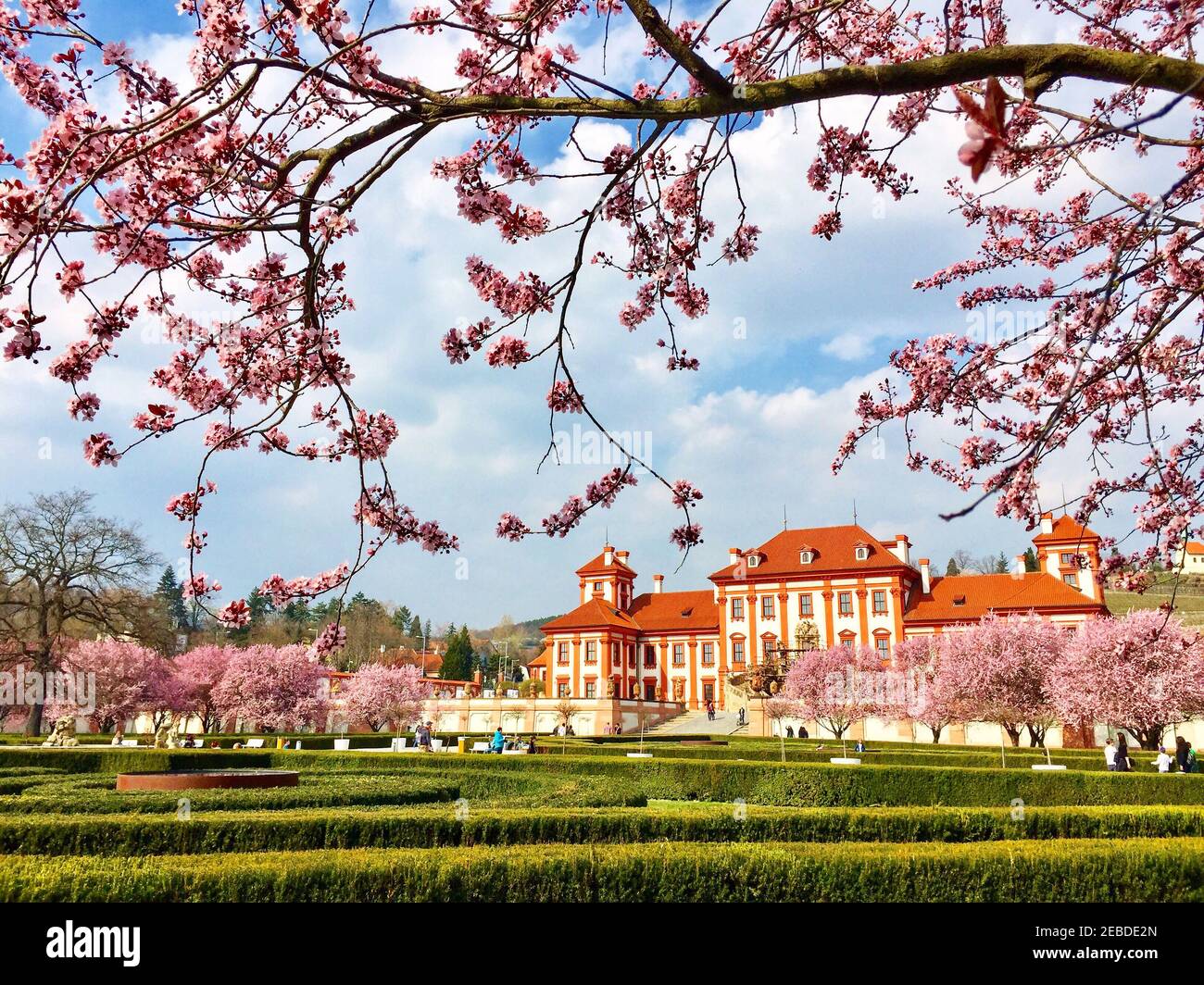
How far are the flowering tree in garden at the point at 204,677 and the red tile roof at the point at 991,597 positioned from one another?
4038 centimetres

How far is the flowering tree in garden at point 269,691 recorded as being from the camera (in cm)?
4372

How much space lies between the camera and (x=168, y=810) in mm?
11492

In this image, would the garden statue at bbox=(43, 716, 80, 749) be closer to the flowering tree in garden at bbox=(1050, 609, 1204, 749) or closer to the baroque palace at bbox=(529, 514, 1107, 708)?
the flowering tree in garden at bbox=(1050, 609, 1204, 749)

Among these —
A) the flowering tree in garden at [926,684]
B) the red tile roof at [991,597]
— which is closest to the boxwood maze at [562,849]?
the flowering tree in garden at [926,684]

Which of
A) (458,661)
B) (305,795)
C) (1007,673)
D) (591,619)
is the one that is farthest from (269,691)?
(458,661)

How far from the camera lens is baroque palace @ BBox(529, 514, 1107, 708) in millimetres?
53688

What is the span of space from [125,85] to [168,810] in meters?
9.78

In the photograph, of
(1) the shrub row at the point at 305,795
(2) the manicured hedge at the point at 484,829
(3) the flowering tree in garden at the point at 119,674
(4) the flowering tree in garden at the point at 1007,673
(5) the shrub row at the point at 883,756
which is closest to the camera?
(2) the manicured hedge at the point at 484,829

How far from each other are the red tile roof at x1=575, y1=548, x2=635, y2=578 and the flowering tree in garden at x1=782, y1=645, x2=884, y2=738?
24.5 meters

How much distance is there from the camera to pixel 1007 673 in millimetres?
32312

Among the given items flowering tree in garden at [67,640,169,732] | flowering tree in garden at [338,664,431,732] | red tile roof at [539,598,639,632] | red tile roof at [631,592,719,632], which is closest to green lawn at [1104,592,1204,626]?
red tile roof at [631,592,719,632]

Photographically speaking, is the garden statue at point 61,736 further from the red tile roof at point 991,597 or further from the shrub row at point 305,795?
the red tile roof at point 991,597
